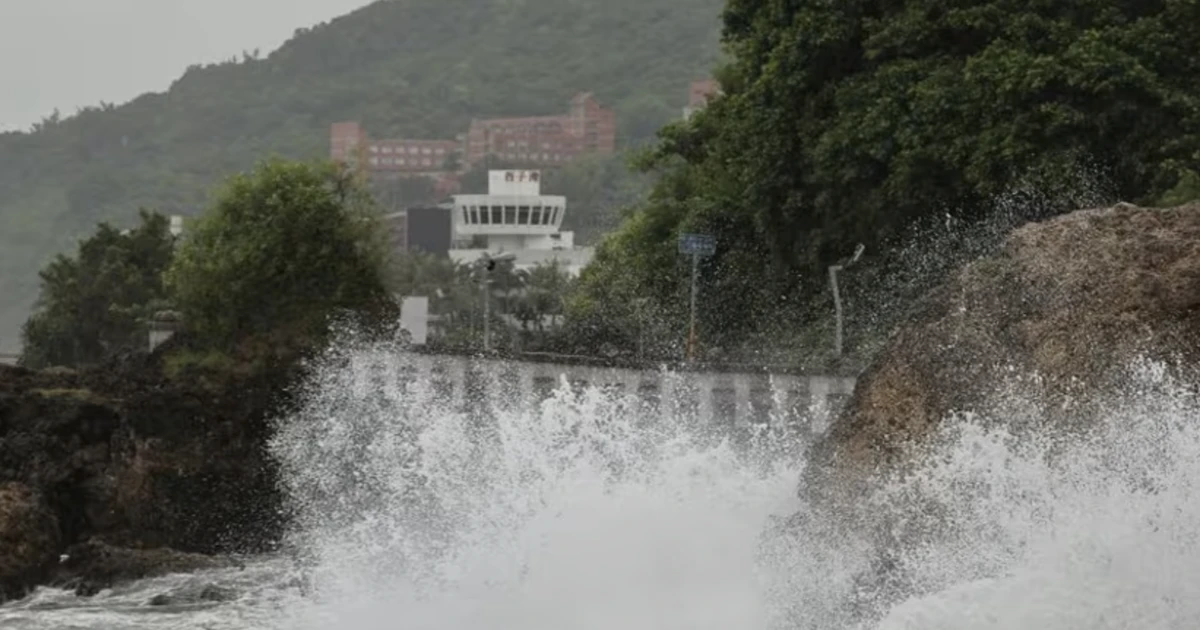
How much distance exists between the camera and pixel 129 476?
32.6 meters

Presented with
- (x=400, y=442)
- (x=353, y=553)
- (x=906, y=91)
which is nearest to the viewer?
(x=353, y=553)

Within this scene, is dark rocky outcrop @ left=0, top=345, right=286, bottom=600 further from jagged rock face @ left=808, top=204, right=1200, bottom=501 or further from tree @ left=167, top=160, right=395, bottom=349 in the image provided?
jagged rock face @ left=808, top=204, right=1200, bottom=501

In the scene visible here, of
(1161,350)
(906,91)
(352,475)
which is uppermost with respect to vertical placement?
(906,91)

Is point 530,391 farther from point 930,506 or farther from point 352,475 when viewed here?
point 930,506

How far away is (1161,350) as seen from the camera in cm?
1453

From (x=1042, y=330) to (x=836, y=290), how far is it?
1944cm

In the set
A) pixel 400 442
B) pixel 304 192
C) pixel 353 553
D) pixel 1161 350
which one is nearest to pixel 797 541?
pixel 1161 350

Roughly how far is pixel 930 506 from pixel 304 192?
36977 mm

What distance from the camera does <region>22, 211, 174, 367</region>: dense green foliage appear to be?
73.2 m

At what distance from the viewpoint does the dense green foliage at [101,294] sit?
7325 centimetres

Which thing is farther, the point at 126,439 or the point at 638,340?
the point at 638,340

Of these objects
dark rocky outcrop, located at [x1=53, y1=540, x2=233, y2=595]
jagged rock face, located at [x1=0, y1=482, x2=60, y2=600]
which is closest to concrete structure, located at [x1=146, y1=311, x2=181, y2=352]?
jagged rock face, located at [x1=0, y1=482, x2=60, y2=600]

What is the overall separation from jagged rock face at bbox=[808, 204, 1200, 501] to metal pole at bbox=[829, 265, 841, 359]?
16467 mm

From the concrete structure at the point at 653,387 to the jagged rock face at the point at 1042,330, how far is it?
7.82 meters
